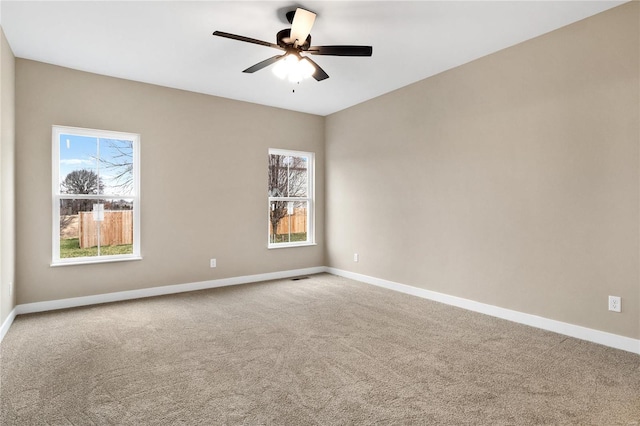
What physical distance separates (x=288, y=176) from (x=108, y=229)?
2763mm

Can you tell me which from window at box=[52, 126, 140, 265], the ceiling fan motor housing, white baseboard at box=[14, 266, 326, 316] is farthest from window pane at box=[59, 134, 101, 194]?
the ceiling fan motor housing

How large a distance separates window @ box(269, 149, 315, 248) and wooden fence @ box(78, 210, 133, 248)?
81.2 inches

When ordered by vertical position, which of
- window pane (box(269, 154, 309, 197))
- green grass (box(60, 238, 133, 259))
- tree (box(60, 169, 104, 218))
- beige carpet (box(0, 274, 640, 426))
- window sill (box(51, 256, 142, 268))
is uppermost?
window pane (box(269, 154, 309, 197))

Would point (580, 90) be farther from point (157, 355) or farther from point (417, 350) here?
point (157, 355)

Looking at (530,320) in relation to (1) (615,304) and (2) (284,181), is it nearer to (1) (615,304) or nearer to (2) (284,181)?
(1) (615,304)

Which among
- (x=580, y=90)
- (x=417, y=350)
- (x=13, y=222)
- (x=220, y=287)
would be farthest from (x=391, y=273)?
(x=13, y=222)

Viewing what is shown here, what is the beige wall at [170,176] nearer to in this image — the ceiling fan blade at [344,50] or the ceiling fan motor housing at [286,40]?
the ceiling fan motor housing at [286,40]

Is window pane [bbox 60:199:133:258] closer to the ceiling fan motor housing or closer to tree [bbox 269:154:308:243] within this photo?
tree [bbox 269:154:308:243]

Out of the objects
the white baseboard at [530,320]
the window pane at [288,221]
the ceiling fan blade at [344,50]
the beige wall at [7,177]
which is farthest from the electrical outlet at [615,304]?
the beige wall at [7,177]

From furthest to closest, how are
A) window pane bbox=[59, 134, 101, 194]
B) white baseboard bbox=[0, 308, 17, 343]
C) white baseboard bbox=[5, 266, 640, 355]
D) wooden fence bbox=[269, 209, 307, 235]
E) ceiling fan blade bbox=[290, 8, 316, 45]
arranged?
wooden fence bbox=[269, 209, 307, 235], window pane bbox=[59, 134, 101, 194], white baseboard bbox=[0, 308, 17, 343], white baseboard bbox=[5, 266, 640, 355], ceiling fan blade bbox=[290, 8, 316, 45]

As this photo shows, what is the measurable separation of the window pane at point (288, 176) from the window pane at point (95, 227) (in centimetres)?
215

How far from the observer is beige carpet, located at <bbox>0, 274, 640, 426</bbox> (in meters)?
1.99

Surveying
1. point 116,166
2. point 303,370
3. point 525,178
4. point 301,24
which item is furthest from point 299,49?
point 116,166

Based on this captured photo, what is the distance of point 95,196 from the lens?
4.28 metres
